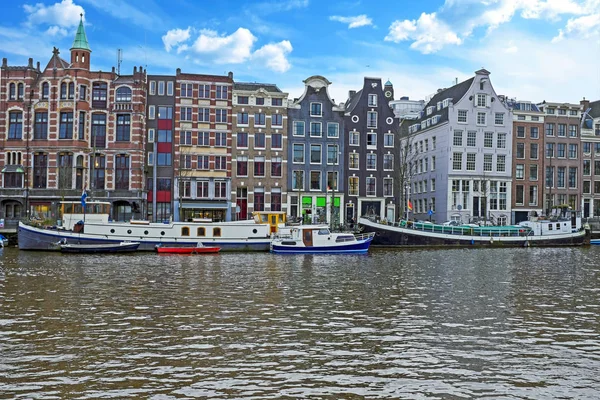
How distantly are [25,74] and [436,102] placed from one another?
189 feet

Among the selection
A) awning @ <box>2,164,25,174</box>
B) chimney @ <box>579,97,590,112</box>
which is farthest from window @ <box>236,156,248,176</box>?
chimney @ <box>579,97,590,112</box>

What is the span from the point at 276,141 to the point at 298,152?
3.30 meters

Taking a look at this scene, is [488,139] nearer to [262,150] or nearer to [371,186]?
[371,186]

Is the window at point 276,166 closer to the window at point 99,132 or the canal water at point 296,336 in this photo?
the window at point 99,132

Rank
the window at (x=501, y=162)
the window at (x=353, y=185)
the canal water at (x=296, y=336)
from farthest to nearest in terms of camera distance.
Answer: the window at (x=501, y=162) < the window at (x=353, y=185) < the canal water at (x=296, y=336)

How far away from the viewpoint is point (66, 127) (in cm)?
7056

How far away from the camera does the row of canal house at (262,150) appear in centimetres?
7050

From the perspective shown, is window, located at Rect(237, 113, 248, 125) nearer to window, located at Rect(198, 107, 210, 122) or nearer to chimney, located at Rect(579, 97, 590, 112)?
window, located at Rect(198, 107, 210, 122)

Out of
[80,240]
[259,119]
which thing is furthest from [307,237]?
[259,119]

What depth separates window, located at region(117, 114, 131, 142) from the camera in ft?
234

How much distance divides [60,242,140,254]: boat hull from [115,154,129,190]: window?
875 inches

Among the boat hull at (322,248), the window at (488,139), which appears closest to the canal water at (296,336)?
the boat hull at (322,248)

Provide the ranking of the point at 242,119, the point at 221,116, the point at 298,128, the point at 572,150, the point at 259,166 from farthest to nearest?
the point at 572,150 → the point at 298,128 → the point at 259,166 → the point at 242,119 → the point at 221,116

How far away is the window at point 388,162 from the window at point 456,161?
899 cm
